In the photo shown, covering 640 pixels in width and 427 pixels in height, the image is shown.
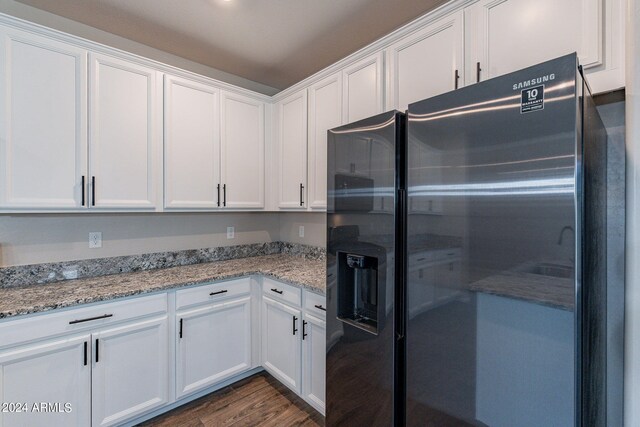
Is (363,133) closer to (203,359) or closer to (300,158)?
(300,158)

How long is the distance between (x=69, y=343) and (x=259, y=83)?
265 centimetres

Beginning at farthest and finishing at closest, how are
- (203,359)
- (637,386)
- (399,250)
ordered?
1. (203,359)
2. (399,250)
3. (637,386)

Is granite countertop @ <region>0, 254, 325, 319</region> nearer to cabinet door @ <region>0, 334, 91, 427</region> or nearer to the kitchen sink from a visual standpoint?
cabinet door @ <region>0, 334, 91, 427</region>

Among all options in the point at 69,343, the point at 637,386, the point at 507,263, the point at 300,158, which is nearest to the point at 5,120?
the point at 69,343

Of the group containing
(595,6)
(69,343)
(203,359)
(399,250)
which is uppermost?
(595,6)

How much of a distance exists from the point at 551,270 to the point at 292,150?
210cm

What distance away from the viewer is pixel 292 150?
2.59 meters

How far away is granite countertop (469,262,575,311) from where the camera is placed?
79cm

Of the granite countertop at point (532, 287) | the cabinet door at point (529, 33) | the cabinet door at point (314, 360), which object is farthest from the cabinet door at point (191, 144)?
the granite countertop at point (532, 287)

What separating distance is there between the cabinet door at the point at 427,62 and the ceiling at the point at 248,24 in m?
0.47

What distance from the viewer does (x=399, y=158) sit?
1224 mm

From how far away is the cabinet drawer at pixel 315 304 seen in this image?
1.84 metres

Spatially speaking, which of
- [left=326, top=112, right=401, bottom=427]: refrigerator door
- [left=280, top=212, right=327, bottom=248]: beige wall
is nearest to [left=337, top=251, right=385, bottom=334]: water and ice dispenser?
[left=326, top=112, right=401, bottom=427]: refrigerator door

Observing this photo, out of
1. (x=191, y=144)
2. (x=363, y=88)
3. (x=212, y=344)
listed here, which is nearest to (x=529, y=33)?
(x=363, y=88)
